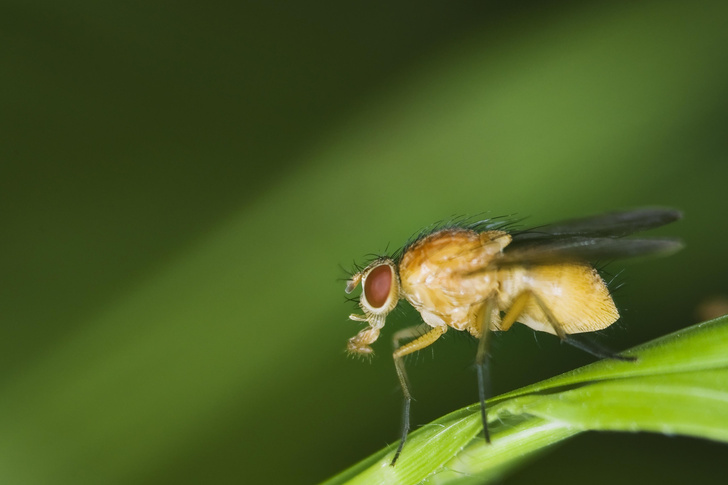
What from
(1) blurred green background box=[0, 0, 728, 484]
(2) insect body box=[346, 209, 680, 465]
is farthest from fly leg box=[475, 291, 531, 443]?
(1) blurred green background box=[0, 0, 728, 484]

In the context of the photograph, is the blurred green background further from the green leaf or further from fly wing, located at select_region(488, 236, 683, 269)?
the green leaf

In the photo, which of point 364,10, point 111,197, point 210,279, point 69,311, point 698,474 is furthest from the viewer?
point 364,10

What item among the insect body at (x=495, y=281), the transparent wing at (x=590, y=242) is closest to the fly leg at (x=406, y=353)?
the insect body at (x=495, y=281)

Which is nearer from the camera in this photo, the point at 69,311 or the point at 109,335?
the point at 109,335

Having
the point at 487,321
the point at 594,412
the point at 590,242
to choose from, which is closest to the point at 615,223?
the point at 590,242

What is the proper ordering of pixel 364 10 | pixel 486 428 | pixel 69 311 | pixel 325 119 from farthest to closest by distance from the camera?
pixel 364 10, pixel 325 119, pixel 69 311, pixel 486 428

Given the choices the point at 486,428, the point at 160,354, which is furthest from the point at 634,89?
the point at 160,354

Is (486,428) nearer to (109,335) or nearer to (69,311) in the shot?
(109,335)

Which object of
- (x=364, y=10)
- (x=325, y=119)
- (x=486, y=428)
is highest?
(x=364, y=10)
